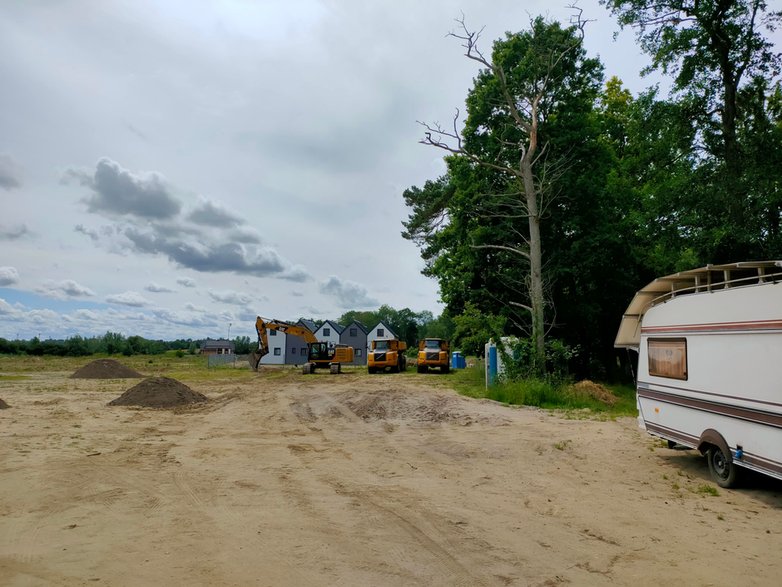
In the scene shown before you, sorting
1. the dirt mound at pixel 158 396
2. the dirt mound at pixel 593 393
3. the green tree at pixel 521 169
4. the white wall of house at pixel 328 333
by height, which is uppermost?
the green tree at pixel 521 169

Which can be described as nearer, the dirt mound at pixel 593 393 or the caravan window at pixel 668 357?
the caravan window at pixel 668 357

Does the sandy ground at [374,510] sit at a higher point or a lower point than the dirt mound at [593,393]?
lower

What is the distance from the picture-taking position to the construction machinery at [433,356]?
123 feet

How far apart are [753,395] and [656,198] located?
15743mm

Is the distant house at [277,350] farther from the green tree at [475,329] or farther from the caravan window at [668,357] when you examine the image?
the caravan window at [668,357]

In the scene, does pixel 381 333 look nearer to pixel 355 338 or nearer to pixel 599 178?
pixel 355 338

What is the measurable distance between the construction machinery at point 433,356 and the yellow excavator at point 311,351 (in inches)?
226

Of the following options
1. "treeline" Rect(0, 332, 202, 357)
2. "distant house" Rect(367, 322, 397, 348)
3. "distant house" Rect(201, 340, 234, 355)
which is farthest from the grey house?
"distant house" Rect(201, 340, 234, 355)

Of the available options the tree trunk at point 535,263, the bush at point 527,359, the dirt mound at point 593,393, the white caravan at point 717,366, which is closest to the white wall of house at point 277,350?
the tree trunk at point 535,263

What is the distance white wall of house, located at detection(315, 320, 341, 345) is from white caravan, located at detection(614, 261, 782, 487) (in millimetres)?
66285

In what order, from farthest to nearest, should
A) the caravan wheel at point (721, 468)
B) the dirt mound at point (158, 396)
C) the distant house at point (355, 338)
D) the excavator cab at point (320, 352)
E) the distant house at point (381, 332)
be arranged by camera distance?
the distant house at point (381, 332), the distant house at point (355, 338), the excavator cab at point (320, 352), the dirt mound at point (158, 396), the caravan wheel at point (721, 468)

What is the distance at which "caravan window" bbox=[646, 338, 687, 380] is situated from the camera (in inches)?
347

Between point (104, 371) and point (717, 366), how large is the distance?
3614 cm

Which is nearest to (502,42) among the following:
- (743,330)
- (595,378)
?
(595,378)
